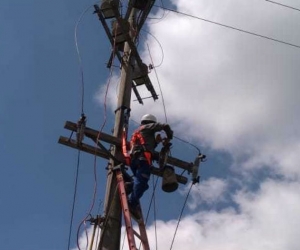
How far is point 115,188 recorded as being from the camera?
673 centimetres

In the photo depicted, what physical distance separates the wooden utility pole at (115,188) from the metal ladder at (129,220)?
0.47 feet

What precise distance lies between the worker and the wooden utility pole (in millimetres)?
250

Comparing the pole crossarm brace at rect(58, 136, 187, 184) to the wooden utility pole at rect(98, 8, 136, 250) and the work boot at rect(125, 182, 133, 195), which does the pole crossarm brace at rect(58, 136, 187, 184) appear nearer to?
the wooden utility pole at rect(98, 8, 136, 250)

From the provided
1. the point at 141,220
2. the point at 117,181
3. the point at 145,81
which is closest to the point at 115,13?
the point at 145,81

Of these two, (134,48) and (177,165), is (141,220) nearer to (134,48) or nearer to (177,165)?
(177,165)

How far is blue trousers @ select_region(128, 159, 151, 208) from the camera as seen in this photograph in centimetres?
662

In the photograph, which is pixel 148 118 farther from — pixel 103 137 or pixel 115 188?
pixel 115 188

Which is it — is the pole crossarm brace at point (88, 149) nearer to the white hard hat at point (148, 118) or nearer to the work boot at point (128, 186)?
the work boot at point (128, 186)

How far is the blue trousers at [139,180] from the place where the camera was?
21.7ft

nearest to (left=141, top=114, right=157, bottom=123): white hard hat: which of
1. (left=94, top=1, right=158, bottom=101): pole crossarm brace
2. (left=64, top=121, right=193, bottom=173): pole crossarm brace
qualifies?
(left=64, top=121, right=193, bottom=173): pole crossarm brace

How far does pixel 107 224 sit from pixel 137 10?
165 inches

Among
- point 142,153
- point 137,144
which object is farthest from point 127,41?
point 142,153

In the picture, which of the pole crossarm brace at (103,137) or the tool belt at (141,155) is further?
the pole crossarm brace at (103,137)

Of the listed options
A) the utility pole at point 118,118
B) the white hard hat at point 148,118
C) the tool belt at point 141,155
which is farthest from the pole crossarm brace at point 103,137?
the white hard hat at point 148,118
